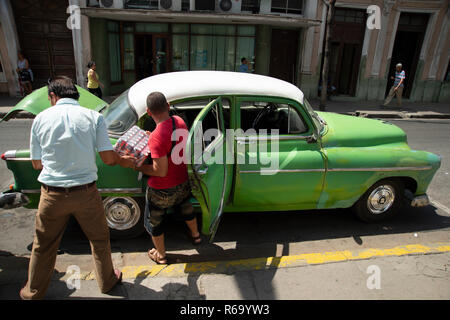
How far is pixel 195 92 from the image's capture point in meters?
3.36

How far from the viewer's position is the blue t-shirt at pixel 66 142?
2.36m

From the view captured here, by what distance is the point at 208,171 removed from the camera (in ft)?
9.39

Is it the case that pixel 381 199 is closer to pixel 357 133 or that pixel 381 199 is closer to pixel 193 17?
pixel 357 133

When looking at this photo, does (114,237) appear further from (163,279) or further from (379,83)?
(379,83)

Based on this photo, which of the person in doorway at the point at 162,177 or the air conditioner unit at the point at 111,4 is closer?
the person in doorway at the point at 162,177

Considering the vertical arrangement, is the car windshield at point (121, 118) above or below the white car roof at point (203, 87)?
below

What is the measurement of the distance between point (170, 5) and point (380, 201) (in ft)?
40.6

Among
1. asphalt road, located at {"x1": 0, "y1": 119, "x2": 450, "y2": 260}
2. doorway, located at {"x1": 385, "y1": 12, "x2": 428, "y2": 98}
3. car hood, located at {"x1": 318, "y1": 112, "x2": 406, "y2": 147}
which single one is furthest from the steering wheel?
doorway, located at {"x1": 385, "y1": 12, "x2": 428, "y2": 98}

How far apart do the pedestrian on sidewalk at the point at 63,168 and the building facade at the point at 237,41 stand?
1105 centimetres

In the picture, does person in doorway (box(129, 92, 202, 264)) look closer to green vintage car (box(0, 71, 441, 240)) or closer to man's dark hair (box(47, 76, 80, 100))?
green vintage car (box(0, 71, 441, 240))

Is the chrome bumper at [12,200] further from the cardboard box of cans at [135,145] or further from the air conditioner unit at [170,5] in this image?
the air conditioner unit at [170,5]

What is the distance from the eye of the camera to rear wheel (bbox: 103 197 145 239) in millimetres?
3412

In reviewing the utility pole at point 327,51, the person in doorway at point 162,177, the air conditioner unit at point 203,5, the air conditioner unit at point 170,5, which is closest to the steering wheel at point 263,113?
the person in doorway at point 162,177
